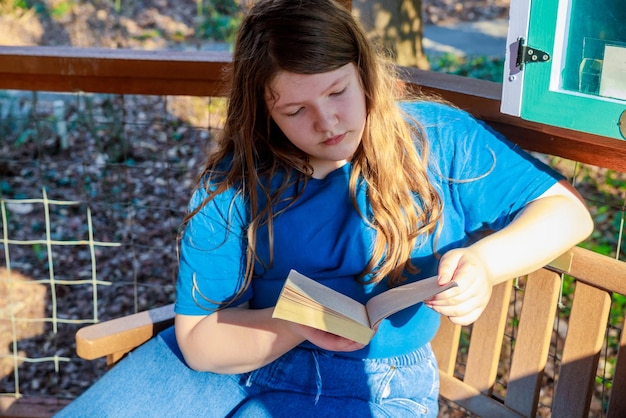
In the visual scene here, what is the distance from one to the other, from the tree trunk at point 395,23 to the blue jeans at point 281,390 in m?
2.35

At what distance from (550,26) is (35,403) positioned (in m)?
2.39

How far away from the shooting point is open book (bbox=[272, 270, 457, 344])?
4.63 ft

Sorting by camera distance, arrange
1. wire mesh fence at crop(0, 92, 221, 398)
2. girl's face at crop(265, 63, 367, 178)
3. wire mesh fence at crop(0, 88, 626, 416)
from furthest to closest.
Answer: wire mesh fence at crop(0, 92, 221, 398) < wire mesh fence at crop(0, 88, 626, 416) < girl's face at crop(265, 63, 367, 178)

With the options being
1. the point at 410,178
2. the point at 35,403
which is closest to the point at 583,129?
the point at 410,178

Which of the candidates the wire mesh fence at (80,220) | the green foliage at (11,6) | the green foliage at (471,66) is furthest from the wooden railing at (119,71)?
the green foliage at (11,6)

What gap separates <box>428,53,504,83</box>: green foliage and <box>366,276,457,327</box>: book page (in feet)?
12.9

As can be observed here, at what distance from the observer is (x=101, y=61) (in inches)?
94.7

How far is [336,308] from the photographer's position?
57.8 inches

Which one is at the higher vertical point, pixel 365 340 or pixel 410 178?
pixel 410 178

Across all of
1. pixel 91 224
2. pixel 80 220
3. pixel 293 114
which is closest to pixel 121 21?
pixel 80 220

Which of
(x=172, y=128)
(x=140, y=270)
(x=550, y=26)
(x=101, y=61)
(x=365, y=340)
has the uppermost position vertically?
(x=550, y=26)

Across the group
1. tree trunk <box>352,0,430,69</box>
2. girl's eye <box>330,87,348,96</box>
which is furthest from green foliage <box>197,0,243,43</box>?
girl's eye <box>330,87,348,96</box>

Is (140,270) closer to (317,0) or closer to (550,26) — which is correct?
(317,0)

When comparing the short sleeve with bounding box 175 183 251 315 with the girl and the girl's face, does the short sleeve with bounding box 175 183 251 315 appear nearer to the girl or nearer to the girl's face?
the girl
